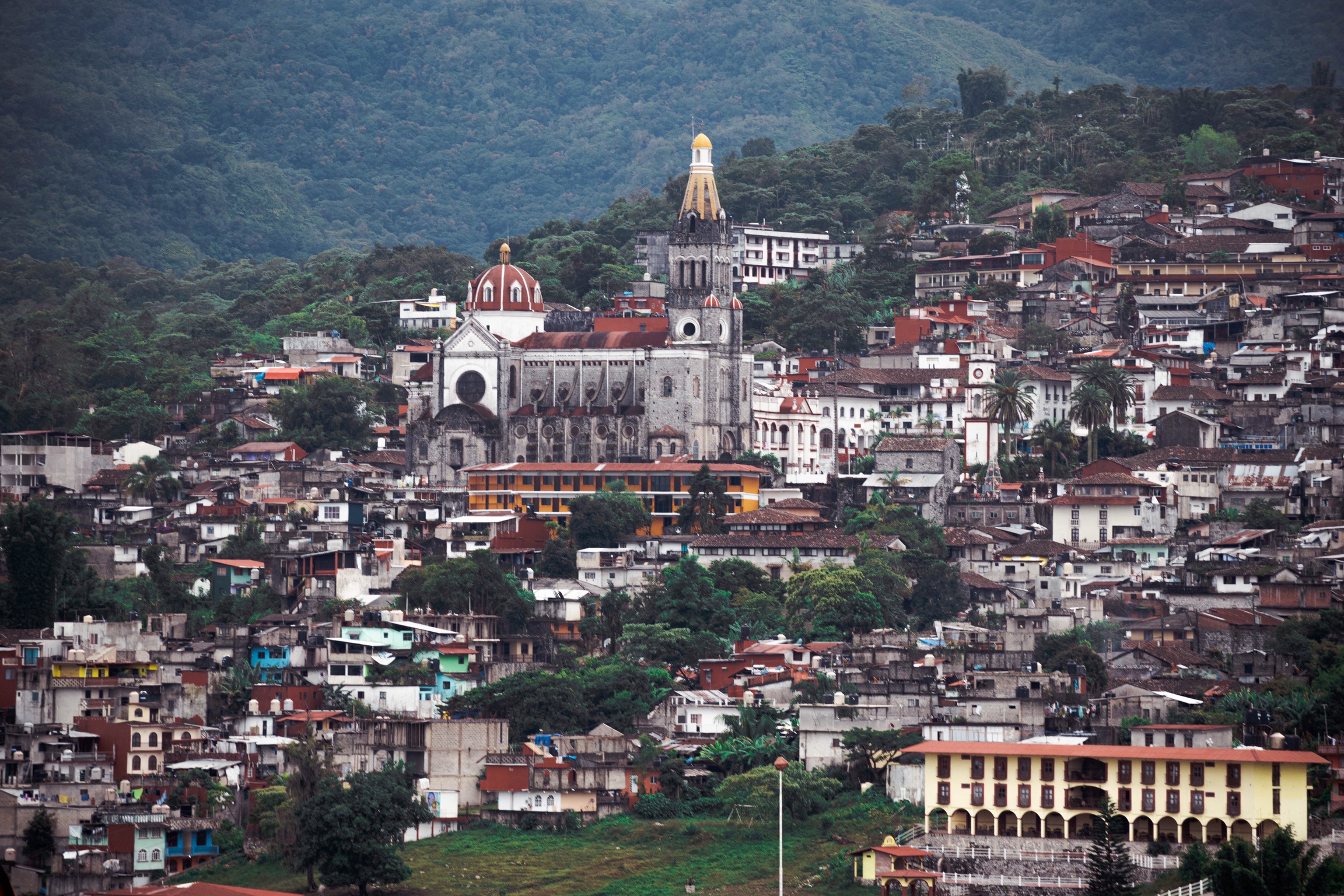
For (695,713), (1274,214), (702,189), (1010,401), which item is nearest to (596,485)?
(1010,401)

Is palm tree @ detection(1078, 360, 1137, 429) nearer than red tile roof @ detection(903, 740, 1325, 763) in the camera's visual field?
No

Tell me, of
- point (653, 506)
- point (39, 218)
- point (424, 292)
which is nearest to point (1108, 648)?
point (653, 506)

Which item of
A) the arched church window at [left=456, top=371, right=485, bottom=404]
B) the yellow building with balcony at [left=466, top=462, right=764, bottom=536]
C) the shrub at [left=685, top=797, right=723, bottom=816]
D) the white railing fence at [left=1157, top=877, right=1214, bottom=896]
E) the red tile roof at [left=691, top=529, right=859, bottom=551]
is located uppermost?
the arched church window at [left=456, top=371, right=485, bottom=404]

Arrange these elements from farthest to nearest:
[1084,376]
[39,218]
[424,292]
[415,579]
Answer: [39,218] < [424,292] < [1084,376] < [415,579]

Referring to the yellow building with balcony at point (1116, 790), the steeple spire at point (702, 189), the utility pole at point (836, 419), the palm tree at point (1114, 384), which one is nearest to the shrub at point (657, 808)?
the yellow building with balcony at point (1116, 790)

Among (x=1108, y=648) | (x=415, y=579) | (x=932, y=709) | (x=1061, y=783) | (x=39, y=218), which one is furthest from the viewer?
(x=39, y=218)

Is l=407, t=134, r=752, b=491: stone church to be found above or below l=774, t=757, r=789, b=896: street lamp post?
above

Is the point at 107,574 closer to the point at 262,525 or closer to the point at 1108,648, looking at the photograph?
the point at 262,525

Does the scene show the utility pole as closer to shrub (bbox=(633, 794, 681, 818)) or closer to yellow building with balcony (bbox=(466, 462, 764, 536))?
yellow building with balcony (bbox=(466, 462, 764, 536))

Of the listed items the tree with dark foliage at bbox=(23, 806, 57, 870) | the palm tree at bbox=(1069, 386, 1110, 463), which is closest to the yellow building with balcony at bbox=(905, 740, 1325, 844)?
the tree with dark foliage at bbox=(23, 806, 57, 870)
